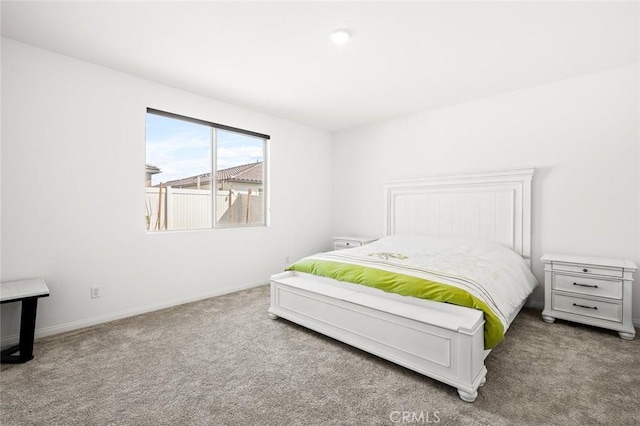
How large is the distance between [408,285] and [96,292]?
2753 millimetres

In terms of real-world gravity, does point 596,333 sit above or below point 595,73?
below

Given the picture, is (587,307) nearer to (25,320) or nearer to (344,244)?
(344,244)

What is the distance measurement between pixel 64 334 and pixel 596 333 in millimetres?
4493

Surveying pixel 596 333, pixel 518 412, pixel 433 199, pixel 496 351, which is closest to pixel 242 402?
pixel 518 412

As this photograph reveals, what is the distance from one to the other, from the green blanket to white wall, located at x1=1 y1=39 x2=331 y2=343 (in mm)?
1473

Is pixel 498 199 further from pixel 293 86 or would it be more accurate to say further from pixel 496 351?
pixel 293 86

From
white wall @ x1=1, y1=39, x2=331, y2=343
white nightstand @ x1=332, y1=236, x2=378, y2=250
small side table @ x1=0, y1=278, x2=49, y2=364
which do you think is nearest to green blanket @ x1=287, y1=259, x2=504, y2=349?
white wall @ x1=1, y1=39, x2=331, y2=343

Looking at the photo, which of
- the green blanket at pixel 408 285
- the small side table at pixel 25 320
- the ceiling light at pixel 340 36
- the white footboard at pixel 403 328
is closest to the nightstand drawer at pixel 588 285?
the green blanket at pixel 408 285

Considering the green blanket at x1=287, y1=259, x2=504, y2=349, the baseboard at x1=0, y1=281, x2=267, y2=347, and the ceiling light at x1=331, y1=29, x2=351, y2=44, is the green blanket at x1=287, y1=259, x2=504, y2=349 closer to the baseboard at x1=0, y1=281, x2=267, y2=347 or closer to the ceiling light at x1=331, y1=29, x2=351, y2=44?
the baseboard at x1=0, y1=281, x2=267, y2=347

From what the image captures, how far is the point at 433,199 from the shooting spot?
12.9 ft

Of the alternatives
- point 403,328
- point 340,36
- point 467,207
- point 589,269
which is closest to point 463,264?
point 403,328

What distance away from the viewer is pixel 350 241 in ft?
14.8

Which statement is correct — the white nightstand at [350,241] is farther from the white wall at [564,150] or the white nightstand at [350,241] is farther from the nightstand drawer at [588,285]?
the nightstand drawer at [588,285]

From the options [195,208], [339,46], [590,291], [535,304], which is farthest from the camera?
[195,208]
